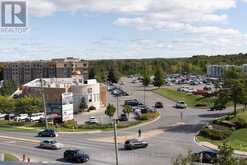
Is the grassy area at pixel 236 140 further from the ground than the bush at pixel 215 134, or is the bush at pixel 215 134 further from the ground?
the bush at pixel 215 134

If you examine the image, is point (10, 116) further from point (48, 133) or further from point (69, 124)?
point (48, 133)

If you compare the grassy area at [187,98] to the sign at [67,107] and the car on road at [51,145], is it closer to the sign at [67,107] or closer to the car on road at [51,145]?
the sign at [67,107]

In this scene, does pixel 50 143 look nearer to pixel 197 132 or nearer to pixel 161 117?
pixel 197 132

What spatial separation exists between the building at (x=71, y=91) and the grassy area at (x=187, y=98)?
18.0 metres

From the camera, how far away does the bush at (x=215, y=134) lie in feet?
162

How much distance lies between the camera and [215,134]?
163ft

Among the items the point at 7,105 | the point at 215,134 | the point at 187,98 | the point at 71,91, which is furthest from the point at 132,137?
the point at 187,98

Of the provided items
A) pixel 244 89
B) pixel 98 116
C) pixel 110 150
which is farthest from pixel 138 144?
pixel 98 116

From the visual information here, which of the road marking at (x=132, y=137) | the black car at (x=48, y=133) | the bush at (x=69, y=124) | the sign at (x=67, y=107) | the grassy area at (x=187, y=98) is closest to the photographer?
the road marking at (x=132, y=137)

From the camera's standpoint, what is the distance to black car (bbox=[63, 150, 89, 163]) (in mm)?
38562

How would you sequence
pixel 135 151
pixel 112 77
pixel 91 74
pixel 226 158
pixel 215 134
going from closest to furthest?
pixel 226 158
pixel 135 151
pixel 215 134
pixel 112 77
pixel 91 74

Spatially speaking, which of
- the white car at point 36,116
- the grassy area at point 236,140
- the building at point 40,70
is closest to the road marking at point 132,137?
the grassy area at point 236,140

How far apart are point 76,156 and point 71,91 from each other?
1494 inches

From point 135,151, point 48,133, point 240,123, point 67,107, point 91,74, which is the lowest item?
point 135,151
